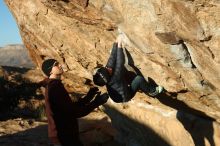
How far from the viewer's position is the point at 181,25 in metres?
5.55

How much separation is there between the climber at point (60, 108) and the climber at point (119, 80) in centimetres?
47

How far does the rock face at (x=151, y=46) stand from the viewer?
18.3ft

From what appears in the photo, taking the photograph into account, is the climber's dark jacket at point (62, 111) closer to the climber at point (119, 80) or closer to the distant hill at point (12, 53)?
the climber at point (119, 80)

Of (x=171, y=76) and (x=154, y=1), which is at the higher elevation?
(x=154, y=1)

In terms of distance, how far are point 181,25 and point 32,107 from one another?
11827 millimetres

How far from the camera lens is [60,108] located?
19.8 feet

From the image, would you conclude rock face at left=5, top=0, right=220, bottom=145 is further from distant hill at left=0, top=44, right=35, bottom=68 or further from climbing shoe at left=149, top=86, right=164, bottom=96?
distant hill at left=0, top=44, right=35, bottom=68

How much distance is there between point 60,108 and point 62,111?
0.19ft

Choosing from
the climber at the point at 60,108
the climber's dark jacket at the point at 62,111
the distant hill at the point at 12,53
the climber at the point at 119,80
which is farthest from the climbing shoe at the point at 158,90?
the distant hill at the point at 12,53

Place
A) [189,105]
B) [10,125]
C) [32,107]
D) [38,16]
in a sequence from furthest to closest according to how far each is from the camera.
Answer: [32,107], [10,125], [38,16], [189,105]

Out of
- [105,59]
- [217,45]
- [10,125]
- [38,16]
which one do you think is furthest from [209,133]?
[10,125]

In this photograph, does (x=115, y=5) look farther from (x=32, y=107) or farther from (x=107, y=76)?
(x=32, y=107)

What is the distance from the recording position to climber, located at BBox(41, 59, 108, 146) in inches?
236

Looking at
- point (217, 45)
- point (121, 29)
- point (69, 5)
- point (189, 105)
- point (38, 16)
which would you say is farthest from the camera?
point (38, 16)
